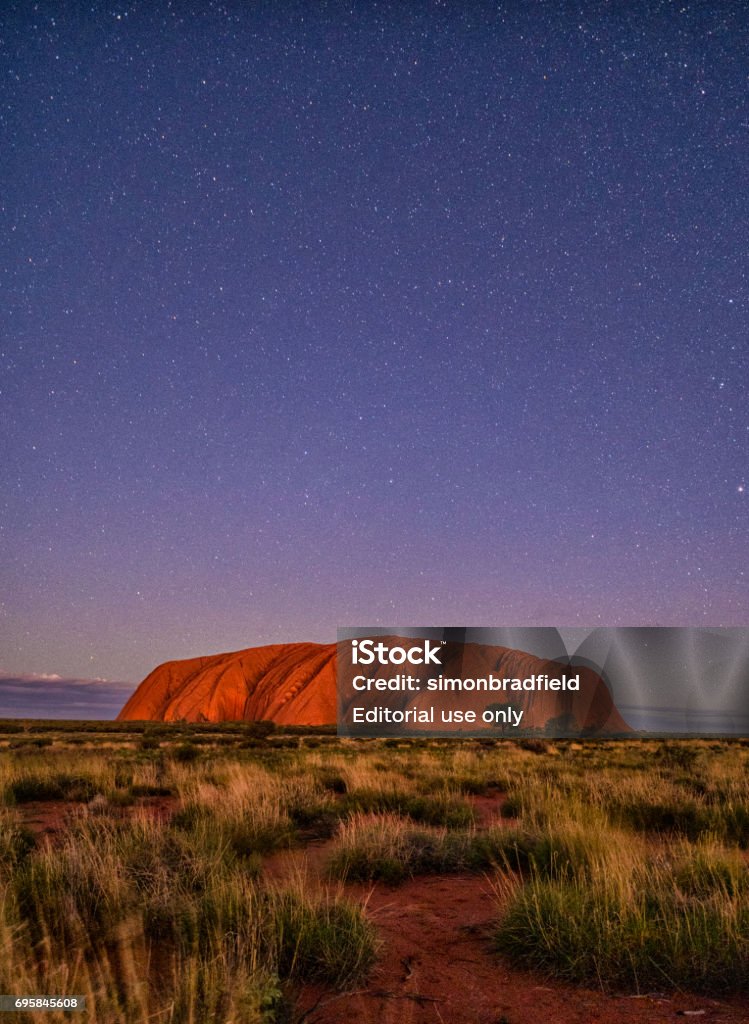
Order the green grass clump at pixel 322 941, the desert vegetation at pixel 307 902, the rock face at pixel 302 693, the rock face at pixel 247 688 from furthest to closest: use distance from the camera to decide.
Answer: the rock face at pixel 247 688 < the rock face at pixel 302 693 < the green grass clump at pixel 322 941 < the desert vegetation at pixel 307 902

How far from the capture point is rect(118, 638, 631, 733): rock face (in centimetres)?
7538

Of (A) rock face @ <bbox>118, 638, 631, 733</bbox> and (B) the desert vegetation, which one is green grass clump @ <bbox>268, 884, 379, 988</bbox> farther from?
(A) rock face @ <bbox>118, 638, 631, 733</bbox>

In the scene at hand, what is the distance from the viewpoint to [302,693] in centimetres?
8038

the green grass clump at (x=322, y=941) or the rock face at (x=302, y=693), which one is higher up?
the green grass clump at (x=322, y=941)

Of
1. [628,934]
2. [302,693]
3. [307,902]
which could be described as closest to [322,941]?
[307,902]

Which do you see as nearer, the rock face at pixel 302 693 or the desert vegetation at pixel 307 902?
the desert vegetation at pixel 307 902

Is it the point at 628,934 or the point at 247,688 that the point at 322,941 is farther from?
the point at 247,688

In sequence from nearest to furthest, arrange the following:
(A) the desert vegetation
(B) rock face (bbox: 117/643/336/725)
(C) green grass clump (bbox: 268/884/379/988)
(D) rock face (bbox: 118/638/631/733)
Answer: (A) the desert vegetation < (C) green grass clump (bbox: 268/884/379/988) < (D) rock face (bbox: 118/638/631/733) < (B) rock face (bbox: 117/643/336/725)

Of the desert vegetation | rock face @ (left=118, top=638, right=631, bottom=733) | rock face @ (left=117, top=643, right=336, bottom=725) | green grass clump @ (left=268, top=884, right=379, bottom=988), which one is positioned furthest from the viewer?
rock face @ (left=117, top=643, right=336, bottom=725)

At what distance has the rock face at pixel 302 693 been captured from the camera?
247ft

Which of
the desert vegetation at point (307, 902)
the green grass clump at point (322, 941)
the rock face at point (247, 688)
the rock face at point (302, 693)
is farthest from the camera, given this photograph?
the rock face at point (247, 688)

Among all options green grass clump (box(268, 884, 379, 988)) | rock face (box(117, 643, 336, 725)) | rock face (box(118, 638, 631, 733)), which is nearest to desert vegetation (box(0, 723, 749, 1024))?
green grass clump (box(268, 884, 379, 988))

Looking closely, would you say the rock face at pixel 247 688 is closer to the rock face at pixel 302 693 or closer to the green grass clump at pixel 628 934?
the rock face at pixel 302 693

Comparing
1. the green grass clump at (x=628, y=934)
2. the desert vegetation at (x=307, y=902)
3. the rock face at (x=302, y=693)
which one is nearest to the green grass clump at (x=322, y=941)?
the desert vegetation at (x=307, y=902)
